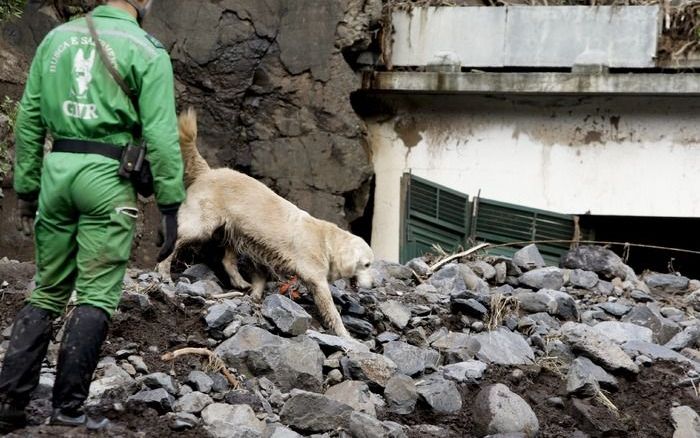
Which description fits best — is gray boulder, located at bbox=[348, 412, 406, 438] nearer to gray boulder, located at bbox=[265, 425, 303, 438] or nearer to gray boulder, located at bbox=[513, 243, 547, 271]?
gray boulder, located at bbox=[265, 425, 303, 438]

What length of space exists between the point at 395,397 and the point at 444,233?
5.73 m

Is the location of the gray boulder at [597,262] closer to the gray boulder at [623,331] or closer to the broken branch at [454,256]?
the broken branch at [454,256]

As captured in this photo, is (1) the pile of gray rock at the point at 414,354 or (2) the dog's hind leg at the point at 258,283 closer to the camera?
(1) the pile of gray rock at the point at 414,354

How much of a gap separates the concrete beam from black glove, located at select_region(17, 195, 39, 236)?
731 centimetres

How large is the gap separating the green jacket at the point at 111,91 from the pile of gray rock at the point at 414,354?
1.52m

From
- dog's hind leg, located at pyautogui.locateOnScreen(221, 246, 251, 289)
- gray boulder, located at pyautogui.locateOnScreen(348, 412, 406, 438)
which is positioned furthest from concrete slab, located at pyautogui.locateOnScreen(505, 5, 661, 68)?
gray boulder, located at pyautogui.locateOnScreen(348, 412, 406, 438)

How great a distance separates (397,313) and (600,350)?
155cm

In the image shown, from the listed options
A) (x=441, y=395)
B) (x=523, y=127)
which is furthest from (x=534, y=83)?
(x=441, y=395)

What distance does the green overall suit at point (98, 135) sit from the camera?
17.0 feet

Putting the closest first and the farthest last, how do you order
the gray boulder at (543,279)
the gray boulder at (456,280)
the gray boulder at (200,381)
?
the gray boulder at (200,381) < the gray boulder at (456,280) < the gray boulder at (543,279)

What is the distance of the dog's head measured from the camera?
866 cm

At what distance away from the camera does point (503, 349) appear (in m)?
7.97

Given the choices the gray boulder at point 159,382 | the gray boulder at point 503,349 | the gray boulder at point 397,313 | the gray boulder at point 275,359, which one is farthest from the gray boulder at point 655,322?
the gray boulder at point 159,382

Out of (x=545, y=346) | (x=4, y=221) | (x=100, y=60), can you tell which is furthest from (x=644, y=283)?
(x=100, y=60)
